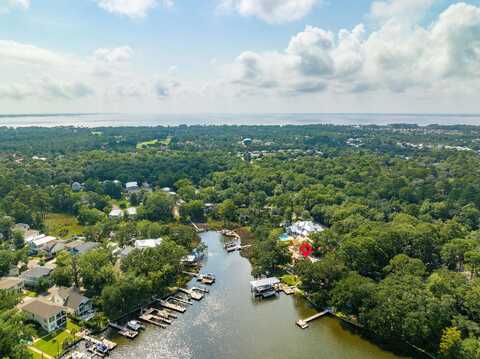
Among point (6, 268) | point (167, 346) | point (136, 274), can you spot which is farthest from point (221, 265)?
point (6, 268)

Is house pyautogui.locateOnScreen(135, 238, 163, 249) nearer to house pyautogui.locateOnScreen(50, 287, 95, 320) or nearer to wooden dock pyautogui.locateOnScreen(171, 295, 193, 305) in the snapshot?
wooden dock pyautogui.locateOnScreen(171, 295, 193, 305)

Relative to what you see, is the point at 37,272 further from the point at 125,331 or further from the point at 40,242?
the point at 125,331

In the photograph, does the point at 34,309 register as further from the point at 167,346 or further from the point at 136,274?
the point at 167,346

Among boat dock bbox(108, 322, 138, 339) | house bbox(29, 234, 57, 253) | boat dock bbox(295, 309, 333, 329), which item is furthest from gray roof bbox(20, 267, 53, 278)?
boat dock bbox(295, 309, 333, 329)

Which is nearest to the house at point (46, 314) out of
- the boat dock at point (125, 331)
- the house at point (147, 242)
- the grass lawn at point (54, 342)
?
the grass lawn at point (54, 342)

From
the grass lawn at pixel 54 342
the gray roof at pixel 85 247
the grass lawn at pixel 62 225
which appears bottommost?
the grass lawn at pixel 54 342

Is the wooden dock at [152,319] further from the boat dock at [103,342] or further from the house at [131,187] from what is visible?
the house at [131,187]
